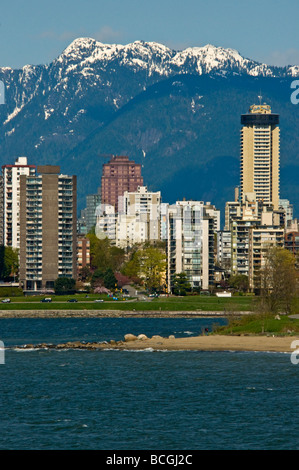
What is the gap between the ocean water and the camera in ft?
234

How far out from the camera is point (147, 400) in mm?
87188

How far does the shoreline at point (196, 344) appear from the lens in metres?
116

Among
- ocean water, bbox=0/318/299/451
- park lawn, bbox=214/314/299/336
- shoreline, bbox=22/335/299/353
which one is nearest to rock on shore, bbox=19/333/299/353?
shoreline, bbox=22/335/299/353

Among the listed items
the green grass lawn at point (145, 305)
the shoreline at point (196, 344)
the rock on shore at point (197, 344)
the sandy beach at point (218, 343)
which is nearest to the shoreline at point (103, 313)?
the green grass lawn at point (145, 305)

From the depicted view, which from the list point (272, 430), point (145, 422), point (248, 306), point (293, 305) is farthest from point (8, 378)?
point (248, 306)

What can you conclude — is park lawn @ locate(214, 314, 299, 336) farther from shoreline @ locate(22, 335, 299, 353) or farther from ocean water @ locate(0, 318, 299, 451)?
ocean water @ locate(0, 318, 299, 451)

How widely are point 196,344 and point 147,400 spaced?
3404 centimetres

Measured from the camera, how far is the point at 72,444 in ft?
230

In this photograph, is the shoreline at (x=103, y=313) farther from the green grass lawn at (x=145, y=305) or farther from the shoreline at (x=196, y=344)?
the shoreline at (x=196, y=344)

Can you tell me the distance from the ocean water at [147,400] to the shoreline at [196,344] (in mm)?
2299

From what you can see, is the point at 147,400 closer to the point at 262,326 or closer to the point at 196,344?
the point at 196,344

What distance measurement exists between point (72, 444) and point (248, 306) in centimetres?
10867

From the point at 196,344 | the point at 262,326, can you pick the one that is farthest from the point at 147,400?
the point at 262,326
